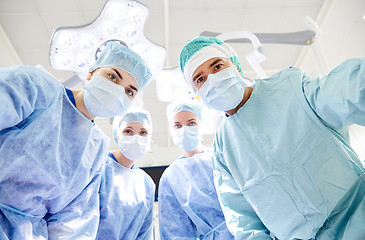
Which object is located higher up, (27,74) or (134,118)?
(27,74)

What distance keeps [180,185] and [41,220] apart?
87cm

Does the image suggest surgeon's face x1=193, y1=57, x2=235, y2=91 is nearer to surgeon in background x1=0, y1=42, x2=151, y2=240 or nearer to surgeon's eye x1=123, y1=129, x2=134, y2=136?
surgeon in background x1=0, y1=42, x2=151, y2=240

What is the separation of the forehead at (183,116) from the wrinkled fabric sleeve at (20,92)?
1064 mm

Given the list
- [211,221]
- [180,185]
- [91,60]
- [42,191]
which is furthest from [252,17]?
[42,191]

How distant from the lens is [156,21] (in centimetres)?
263

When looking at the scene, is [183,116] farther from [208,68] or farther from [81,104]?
[81,104]

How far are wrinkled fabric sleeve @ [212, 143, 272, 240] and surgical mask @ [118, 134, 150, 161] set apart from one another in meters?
0.64

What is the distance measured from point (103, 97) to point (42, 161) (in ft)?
1.39

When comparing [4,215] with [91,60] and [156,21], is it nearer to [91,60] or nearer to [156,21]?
[91,60]

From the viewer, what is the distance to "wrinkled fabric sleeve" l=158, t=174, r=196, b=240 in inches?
63.2

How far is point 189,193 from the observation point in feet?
→ 5.52

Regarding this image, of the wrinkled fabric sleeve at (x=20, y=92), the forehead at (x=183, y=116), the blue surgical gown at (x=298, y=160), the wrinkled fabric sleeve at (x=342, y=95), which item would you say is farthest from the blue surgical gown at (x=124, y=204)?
the wrinkled fabric sleeve at (x=342, y=95)

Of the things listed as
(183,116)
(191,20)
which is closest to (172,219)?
(183,116)

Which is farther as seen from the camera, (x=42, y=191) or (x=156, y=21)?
(x=156, y=21)
